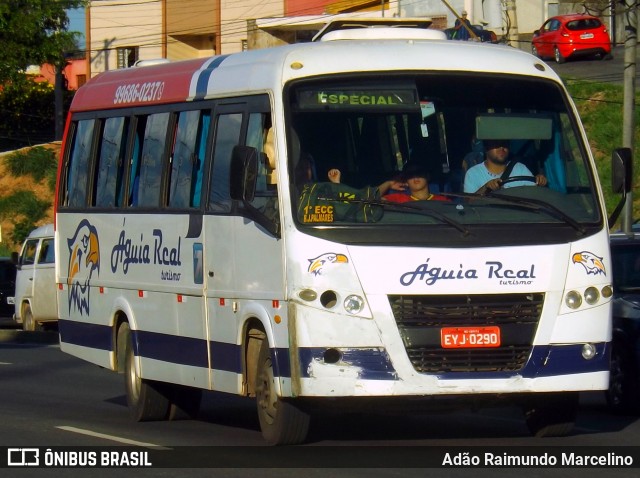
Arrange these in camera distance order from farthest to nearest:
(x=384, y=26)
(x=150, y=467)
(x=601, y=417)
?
(x=601, y=417), (x=384, y=26), (x=150, y=467)

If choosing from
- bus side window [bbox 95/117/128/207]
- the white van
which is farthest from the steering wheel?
the white van

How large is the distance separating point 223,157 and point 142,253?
5.53 ft

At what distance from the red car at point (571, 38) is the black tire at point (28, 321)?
80.2 feet

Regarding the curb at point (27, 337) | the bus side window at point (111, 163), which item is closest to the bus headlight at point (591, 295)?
the bus side window at point (111, 163)

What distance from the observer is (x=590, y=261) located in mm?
9844

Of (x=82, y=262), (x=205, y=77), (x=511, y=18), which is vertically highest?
(x=511, y=18)

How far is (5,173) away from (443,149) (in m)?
43.4

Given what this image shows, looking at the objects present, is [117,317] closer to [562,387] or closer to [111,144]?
[111,144]

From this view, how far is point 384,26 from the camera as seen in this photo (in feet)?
38.4

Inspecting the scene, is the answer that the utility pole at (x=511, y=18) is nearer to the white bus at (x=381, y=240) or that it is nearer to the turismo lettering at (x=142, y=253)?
the turismo lettering at (x=142, y=253)

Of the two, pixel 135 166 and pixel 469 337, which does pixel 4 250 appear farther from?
pixel 469 337

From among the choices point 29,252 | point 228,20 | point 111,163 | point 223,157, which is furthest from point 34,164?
point 223,157

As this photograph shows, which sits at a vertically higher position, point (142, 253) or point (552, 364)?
point (142, 253)

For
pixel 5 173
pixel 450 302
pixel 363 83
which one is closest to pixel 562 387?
pixel 450 302
